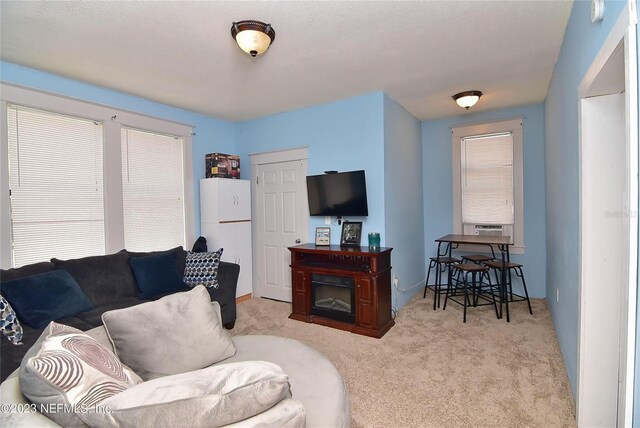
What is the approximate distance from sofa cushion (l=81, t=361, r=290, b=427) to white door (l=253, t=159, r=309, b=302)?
333 cm

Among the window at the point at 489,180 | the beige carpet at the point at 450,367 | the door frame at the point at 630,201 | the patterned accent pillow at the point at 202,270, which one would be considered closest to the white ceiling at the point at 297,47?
the window at the point at 489,180

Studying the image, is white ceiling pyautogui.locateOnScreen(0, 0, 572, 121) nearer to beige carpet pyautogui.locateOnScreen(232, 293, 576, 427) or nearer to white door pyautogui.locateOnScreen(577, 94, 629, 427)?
white door pyautogui.locateOnScreen(577, 94, 629, 427)

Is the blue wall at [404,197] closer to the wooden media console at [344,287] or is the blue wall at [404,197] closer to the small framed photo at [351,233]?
the small framed photo at [351,233]

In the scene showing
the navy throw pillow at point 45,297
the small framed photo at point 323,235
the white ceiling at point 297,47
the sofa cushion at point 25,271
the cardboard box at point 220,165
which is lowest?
the navy throw pillow at point 45,297

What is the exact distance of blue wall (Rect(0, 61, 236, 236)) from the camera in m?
2.87

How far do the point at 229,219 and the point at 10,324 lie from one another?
2464mm

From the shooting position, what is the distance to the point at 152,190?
3.94 m

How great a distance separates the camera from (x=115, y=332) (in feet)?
4.84

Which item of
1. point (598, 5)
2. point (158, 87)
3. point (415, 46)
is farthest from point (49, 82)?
point (598, 5)

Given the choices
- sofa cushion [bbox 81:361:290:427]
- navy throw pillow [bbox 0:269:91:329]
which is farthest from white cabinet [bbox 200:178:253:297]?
sofa cushion [bbox 81:361:290:427]

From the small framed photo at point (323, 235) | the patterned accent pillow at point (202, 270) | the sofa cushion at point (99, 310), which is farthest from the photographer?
the small framed photo at point (323, 235)

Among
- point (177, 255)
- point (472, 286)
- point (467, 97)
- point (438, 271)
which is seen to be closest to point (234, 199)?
point (177, 255)

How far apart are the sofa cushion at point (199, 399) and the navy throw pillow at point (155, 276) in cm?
243

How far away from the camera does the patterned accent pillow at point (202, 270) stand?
11.3 ft
